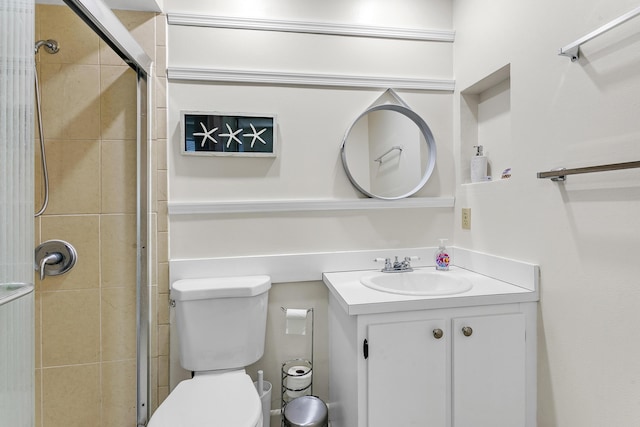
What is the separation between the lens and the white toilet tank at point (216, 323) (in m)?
1.44

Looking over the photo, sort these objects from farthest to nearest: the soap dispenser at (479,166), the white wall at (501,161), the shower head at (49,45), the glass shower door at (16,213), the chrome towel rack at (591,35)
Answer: the soap dispenser at (479,166), the shower head at (49,45), the white wall at (501,161), the chrome towel rack at (591,35), the glass shower door at (16,213)

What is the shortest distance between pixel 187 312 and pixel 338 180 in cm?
96

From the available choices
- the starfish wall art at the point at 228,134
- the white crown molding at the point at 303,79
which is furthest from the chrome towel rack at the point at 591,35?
the starfish wall art at the point at 228,134

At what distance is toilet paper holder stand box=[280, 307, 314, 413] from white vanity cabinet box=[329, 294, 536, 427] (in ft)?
0.97

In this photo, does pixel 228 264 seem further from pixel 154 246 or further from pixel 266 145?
pixel 266 145

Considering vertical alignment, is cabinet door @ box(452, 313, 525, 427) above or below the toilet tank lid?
below

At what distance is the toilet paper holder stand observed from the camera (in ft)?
5.26

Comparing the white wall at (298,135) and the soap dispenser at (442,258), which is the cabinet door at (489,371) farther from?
the white wall at (298,135)

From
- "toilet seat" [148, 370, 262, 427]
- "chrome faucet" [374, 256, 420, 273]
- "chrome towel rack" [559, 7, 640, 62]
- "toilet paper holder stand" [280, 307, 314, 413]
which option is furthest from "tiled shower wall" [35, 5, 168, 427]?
"chrome towel rack" [559, 7, 640, 62]

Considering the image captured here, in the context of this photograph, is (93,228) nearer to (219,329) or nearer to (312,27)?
(219,329)

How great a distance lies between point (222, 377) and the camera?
1398 mm

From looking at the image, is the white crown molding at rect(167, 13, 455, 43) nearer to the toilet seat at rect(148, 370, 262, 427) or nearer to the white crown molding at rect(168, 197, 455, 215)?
the white crown molding at rect(168, 197, 455, 215)

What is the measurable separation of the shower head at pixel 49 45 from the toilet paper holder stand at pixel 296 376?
1561mm

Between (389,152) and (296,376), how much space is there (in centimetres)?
125
